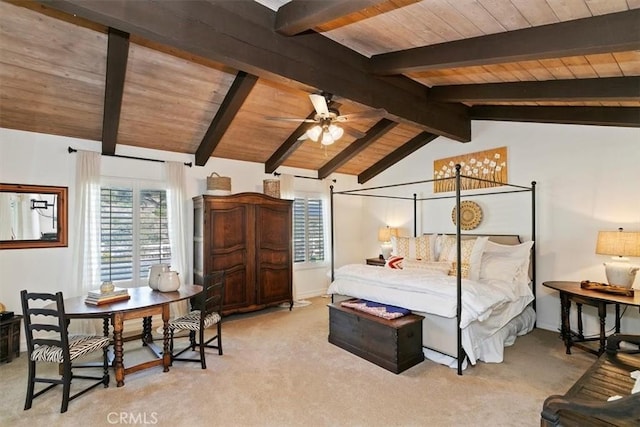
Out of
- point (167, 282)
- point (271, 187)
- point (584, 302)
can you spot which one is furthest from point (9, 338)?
point (584, 302)

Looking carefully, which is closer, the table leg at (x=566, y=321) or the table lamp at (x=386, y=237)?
the table leg at (x=566, y=321)

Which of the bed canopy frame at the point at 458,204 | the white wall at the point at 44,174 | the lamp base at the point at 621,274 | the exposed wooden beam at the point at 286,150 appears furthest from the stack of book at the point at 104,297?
the lamp base at the point at 621,274

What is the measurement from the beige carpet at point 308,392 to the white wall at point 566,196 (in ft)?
3.47

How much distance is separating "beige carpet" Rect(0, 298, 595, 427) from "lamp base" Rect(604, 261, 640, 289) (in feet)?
2.87

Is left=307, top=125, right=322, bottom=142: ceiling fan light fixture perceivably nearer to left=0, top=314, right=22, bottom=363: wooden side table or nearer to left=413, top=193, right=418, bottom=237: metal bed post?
left=413, top=193, right=418, bottom=237: metal bed post

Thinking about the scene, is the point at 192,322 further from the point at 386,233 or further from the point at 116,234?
the point at 386,233

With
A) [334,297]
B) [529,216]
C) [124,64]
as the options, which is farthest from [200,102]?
[529,216]

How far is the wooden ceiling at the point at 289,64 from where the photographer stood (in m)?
2.29

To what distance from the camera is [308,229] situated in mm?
6555

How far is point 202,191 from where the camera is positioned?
529 cm

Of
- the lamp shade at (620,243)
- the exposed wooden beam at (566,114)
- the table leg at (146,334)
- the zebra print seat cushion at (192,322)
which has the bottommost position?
the table leg at (146,334)

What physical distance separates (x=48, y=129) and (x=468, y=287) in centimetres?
528

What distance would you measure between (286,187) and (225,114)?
214 cm

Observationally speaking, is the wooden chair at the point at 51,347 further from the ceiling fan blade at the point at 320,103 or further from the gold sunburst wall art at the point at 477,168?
the gold sunburst wall art at the point at 477,168
